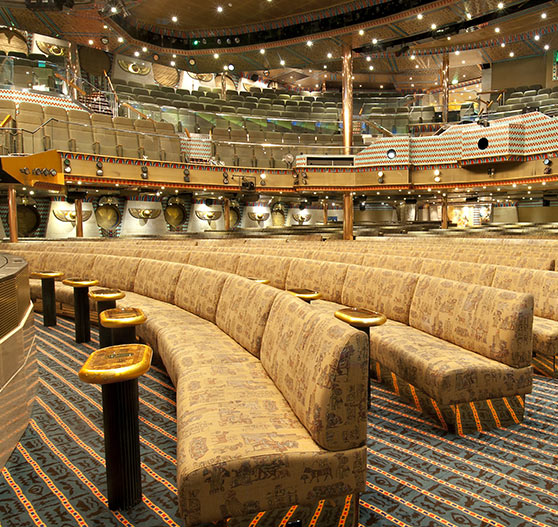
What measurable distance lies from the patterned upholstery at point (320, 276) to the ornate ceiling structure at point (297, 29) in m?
14.0

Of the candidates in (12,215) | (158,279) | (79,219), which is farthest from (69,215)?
(158,279)

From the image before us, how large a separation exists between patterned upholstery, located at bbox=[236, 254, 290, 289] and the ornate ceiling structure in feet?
44.5

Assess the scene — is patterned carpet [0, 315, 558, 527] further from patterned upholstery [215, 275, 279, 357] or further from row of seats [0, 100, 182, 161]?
row of seats [0, 100, 182, 161]

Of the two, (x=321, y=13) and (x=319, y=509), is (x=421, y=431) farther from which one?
(x=321, y=13)

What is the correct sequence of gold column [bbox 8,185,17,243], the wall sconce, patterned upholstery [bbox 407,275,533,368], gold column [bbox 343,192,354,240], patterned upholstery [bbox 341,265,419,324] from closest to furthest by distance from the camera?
1. patterned upholstery [bbox 407,275,533,368]
2. patterned upholstery [bbox 341,265,419,324]
3. gold column [bbox 8,185,17,243]
4. the wall sconce
5. gold column [bbox 343,192,354,240]

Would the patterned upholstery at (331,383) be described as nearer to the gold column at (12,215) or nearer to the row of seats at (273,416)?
the row of seats at (273,416)

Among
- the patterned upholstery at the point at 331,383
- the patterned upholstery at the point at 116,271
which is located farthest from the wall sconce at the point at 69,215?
the patterned upholstery at the point at 331,383

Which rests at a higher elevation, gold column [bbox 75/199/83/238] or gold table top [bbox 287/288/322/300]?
gold column [bbox 75/199/83/238]

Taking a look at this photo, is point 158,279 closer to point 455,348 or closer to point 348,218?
point 455,348

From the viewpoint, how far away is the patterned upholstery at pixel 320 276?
153 inches

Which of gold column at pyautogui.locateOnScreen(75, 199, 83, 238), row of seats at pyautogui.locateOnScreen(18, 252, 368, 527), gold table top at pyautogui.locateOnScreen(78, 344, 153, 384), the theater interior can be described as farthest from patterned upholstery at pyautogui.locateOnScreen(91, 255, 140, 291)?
gold column at pyautogui.locateOnScreen(75, 199, 83, 238)

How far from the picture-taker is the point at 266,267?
470 cm

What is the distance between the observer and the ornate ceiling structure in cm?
1507

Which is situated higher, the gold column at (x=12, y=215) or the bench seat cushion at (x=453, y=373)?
the gold column at (x=12, y=215)
